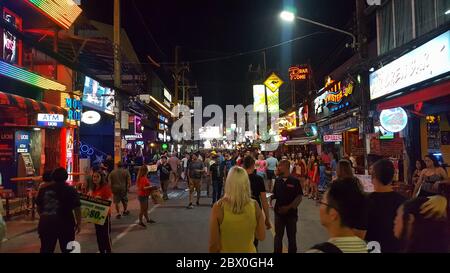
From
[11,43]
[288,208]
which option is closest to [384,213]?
[288,208]

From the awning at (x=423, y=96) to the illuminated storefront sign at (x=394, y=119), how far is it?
28 cm

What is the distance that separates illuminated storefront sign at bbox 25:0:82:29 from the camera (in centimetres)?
1655

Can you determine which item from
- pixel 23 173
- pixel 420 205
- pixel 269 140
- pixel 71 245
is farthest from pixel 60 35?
pixel 269 140

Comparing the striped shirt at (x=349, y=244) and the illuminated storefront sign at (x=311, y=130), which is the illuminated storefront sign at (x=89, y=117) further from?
the striped shirt at (x=349, y=244)

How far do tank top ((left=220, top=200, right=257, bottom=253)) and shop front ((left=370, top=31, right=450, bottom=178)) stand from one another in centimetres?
709

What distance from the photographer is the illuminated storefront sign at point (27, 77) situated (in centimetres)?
1445

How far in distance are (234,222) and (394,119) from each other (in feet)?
31.7

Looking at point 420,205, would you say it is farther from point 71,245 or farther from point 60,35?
point 60,35

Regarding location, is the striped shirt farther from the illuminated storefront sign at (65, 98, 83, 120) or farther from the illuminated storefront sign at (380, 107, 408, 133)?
the illuminated storefront sign at (65, 98, 83, 120)

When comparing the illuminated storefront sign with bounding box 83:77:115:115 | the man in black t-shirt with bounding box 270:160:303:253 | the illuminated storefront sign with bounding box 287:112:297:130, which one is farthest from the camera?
the illuminated storefront sign with bounding box 287:112:297:130

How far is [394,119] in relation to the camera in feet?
39.9

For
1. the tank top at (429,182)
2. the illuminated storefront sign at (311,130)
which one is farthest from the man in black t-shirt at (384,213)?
the illuminated storefront sign at (311,130)

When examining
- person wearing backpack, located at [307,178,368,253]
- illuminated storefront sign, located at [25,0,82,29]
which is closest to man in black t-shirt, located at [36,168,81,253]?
person wearing backpack, located at [307,178,368,253]

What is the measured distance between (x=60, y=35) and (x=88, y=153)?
833cm
